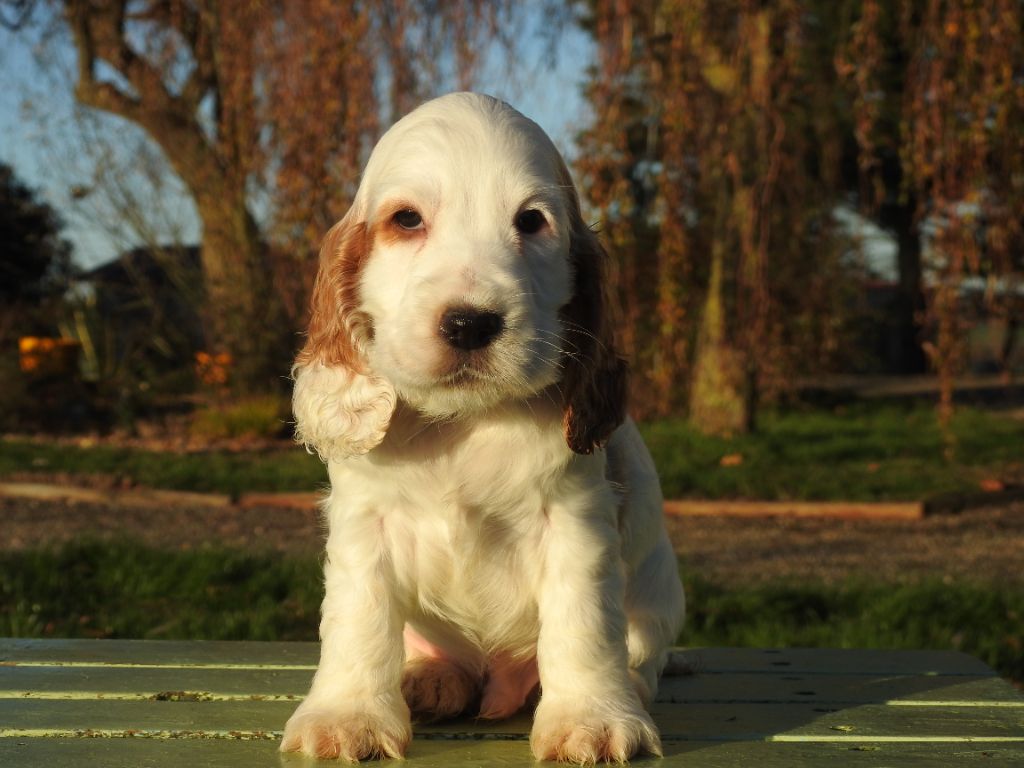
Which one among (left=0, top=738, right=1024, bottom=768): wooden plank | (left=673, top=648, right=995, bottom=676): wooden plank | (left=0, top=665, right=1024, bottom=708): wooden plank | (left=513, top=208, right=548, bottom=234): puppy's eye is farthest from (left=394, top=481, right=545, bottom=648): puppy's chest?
(left=673, top=648, right=995, bottom=676): wooden plank

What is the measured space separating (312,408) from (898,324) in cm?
2069

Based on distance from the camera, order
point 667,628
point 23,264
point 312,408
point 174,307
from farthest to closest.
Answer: point 23,264 → point 174,307 → point 667,628 → point 312,408

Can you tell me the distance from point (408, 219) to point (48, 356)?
13.3 m

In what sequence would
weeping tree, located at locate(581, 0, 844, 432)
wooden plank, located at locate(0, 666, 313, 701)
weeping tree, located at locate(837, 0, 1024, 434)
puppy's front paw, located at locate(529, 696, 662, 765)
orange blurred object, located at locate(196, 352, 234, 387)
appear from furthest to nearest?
orange blurred object, located at locate(196, 352, 234, 387) → weeping tree, located at locate(581, 0, 844, 432) → weeping tree, located at locate(837, 0, 1024, 434) → wooden plank, located at locate(0, 666, 313, 701) → puppy's front paw, located at locate(529, 696, 662, 765)

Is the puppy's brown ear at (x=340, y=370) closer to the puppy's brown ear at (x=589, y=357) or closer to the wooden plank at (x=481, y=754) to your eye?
the puppy's brown ear at (x=589, y=357)

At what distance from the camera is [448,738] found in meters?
2.55

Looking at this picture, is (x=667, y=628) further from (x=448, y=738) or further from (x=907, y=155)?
(x=907, y=155)

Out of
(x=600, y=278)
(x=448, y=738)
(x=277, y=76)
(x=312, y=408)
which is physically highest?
(x=277, y=76)

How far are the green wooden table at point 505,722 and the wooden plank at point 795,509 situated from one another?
5.12 m

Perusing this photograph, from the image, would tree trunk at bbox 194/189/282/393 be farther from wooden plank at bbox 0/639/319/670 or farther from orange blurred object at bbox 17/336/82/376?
wooden plank at bbox 0/639/319/670

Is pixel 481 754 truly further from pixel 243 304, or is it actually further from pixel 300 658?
pixel 243 304

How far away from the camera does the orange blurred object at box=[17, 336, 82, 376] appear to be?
46.8ft

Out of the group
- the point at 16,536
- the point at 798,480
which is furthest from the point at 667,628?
the point at 798,480

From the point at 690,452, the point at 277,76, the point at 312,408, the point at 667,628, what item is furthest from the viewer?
the point at 690,452
